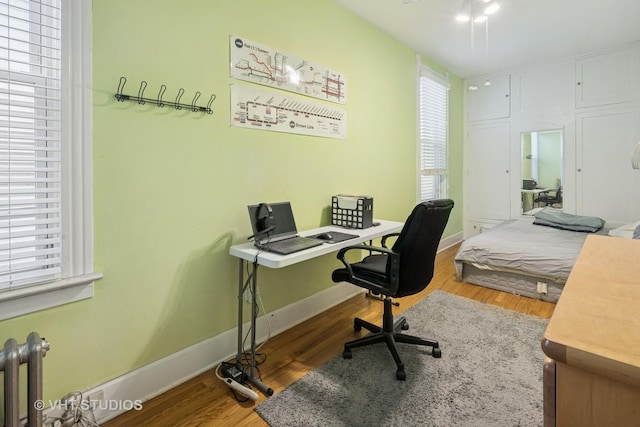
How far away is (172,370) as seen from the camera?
1.79 metres

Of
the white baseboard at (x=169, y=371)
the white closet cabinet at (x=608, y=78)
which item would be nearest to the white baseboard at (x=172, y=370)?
the white baseboard at (x=169, y=371)

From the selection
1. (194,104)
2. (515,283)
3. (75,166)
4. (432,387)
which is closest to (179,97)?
(194,104)

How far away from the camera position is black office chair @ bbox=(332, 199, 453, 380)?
6.00ft

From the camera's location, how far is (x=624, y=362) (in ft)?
1.72

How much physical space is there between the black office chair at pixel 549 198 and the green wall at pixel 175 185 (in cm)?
364

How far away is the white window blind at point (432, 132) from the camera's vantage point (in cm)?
409

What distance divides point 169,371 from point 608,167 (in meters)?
5.32

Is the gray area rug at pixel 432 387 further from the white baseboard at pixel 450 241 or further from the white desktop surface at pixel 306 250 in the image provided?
the white baseboard at pixel 450 241

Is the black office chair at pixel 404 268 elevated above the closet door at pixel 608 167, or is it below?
below

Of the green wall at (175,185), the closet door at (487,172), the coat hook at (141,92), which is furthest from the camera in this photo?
the closet door at (487,172)

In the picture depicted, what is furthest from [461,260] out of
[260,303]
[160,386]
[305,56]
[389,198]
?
[160,386]

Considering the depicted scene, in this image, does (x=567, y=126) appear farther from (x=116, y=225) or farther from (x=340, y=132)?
(x=116, y=225)

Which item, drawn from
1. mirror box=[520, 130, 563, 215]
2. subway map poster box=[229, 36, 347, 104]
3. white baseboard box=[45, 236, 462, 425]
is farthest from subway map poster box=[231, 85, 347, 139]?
mirror box=[520, 130, 563, 215]

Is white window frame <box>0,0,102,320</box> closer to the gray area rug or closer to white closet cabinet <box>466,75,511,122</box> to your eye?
the gray area rug
